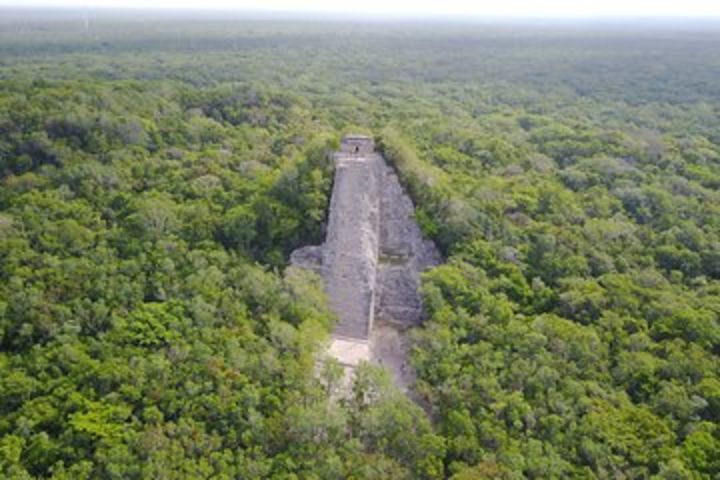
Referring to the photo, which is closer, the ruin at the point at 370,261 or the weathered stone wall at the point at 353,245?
the ruin at the point at 370,261

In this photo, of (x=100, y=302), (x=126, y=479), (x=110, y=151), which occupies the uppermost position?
(x=110, y=151)

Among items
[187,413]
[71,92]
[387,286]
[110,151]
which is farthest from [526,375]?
[71,92]

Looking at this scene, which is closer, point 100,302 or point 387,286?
point 100,302

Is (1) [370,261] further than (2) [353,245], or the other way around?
(2) [353,245]

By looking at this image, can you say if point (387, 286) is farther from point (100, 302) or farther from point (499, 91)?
point (499, 91)

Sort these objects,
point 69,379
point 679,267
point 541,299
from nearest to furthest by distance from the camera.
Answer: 1. point 69,379
2. point 541,299
3. point 679,267

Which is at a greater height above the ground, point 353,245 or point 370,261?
point 353,245

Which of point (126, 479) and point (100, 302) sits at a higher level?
point (100, 302)

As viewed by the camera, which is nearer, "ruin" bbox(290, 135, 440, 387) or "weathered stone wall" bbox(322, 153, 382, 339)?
"ruin" bbox(290, 135, 440, 387)
